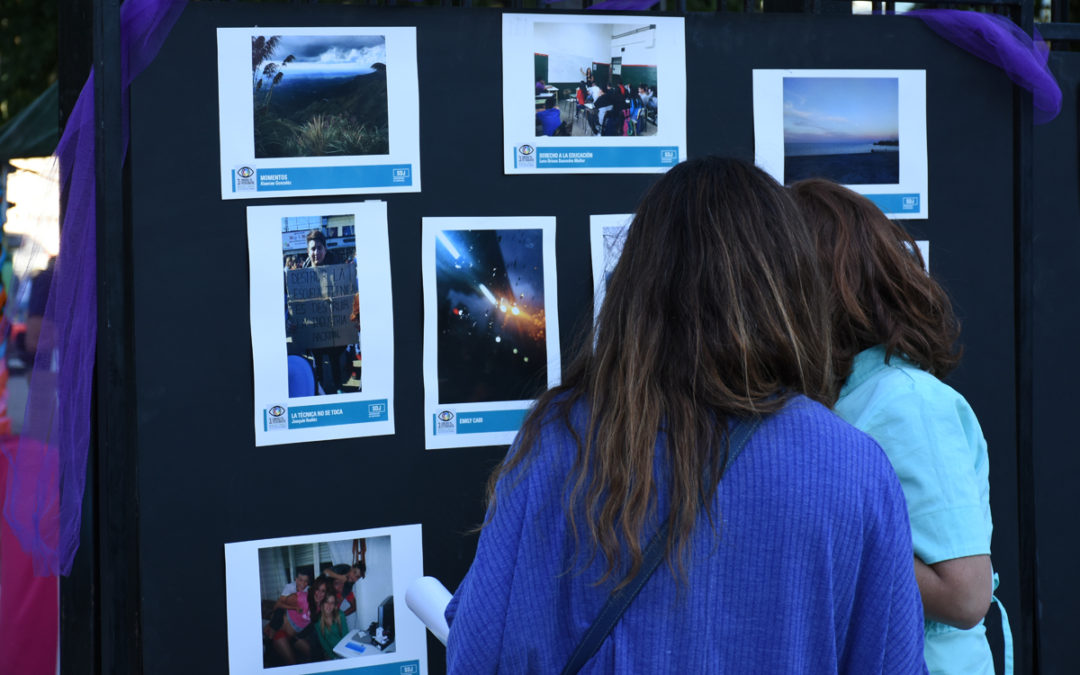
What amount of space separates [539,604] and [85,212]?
133 cm

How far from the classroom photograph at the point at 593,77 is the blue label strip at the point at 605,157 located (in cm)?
4

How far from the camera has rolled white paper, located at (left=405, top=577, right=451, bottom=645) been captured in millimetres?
1799

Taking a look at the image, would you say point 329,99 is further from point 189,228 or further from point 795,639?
point 795,639

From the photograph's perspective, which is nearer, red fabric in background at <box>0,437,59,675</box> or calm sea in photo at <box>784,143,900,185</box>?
calm sea in photo at <box>784,143,900,185</box>

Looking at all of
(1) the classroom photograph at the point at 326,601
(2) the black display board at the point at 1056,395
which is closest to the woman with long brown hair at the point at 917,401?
(1) the classroom photograph at the point at 326,601

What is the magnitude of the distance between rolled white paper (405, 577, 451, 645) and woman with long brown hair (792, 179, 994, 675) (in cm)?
81

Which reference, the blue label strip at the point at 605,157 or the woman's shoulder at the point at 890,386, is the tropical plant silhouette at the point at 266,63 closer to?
the blue label strip at the point at 605,157

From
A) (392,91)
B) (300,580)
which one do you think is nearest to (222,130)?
(392,91)

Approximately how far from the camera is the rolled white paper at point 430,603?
5.90 feet

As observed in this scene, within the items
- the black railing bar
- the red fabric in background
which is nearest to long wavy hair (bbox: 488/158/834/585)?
the black railing bar

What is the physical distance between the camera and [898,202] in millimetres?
2467

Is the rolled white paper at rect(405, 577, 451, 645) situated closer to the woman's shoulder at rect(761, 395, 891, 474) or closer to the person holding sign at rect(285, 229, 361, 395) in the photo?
the person holding sign at rect(285, 229, 361, 395)

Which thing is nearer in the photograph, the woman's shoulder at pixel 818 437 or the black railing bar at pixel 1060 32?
the woman's shoulder at pixel 818 437

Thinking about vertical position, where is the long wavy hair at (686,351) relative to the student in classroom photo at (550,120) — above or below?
below
